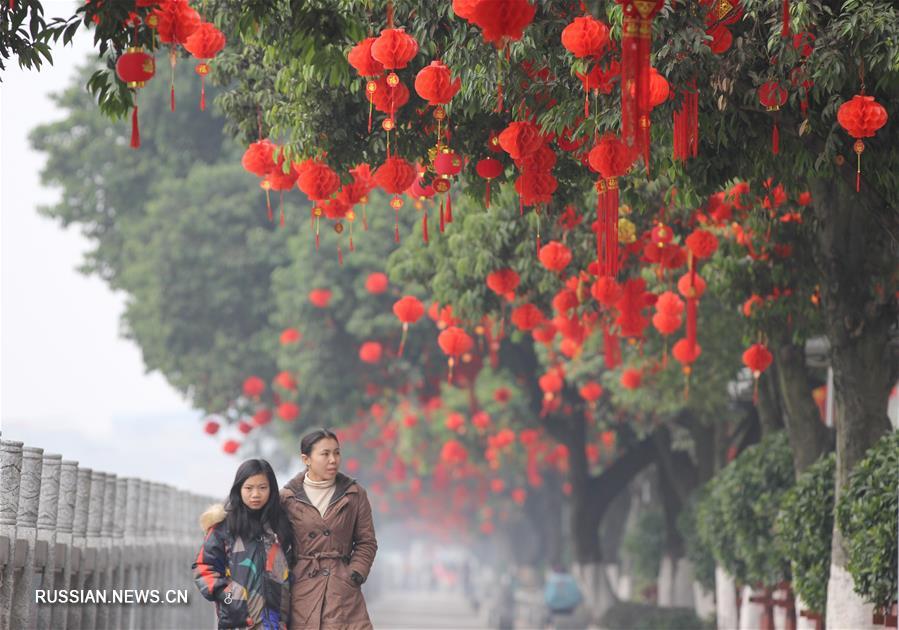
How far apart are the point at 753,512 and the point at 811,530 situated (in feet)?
14.1

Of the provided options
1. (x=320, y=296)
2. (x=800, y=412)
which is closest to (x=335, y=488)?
(x=800, y=412)

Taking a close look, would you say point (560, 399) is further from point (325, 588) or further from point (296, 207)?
point (325, 588)

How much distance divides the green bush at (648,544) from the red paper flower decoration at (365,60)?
22255 mm

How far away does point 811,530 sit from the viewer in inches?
605

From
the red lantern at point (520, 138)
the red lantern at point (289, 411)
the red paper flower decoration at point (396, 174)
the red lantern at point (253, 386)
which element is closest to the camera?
the red lantern at point (520, 138)

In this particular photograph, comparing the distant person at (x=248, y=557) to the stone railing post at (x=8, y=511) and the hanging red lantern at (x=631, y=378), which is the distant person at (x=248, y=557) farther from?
the hanging red lantern at (x=631, y=378)

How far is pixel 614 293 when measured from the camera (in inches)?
627

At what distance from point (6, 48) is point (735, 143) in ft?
15.7

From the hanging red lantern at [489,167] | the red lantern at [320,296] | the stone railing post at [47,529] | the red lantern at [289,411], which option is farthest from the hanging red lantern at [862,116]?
the red lantern at [289,411]

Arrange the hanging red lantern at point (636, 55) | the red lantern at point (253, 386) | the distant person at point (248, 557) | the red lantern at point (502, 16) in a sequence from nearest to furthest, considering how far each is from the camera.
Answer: the hanging red lantern at point (636, 55), the red lantern at point (502, 16), the distant person at point (248, 557), the red lantern at point (253, 386)

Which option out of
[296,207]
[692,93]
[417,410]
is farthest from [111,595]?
[417,410]

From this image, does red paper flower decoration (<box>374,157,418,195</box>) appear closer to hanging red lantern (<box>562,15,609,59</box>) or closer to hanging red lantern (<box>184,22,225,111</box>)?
hanging red lantern (<box>184,22,225,111</box>)

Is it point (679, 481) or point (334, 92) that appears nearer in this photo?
point (334, 92)

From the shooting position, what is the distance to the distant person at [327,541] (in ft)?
31.1
